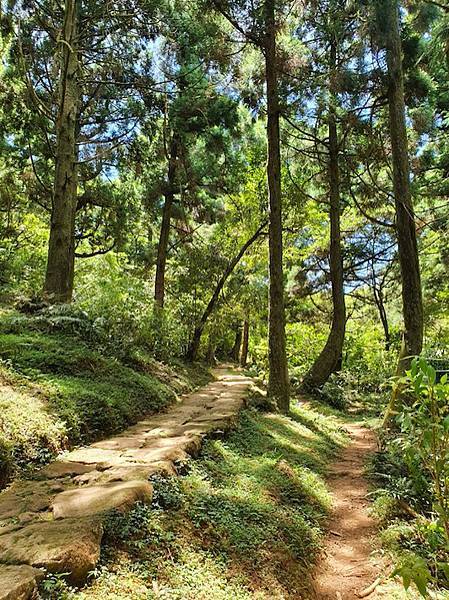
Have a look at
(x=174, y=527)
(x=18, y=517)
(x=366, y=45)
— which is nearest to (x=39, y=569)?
(x=18, y=517)

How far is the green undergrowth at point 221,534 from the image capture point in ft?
7.81

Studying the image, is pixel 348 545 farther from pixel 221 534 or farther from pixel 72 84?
pixel 72 84

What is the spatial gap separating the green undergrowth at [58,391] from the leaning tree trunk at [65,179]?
1.21m

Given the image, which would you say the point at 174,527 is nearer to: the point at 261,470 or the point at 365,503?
the point at 261,470

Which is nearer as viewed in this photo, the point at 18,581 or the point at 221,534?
the point at 18,581

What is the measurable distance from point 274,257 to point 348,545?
5.57 m

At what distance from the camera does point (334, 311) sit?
12.1 metres

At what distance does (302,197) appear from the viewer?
12.6 metres

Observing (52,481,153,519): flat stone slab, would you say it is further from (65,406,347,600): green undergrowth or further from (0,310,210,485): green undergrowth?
(0,310,210,485): green undergrowth

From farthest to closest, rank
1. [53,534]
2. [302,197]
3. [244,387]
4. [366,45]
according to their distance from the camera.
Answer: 1. [302,197]
2. [244,387]
3. [366,45]
4. [53,534]

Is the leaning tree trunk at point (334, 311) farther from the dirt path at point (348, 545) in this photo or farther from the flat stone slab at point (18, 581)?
the flat stone slab at point (18, 581)

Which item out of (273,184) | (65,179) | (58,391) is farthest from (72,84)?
(58,391)

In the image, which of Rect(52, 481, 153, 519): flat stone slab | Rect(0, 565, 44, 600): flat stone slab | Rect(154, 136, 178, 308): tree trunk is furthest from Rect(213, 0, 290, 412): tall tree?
Rect(0, 565, 44, 600): flat stone slab

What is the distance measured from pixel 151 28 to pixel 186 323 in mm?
7281
